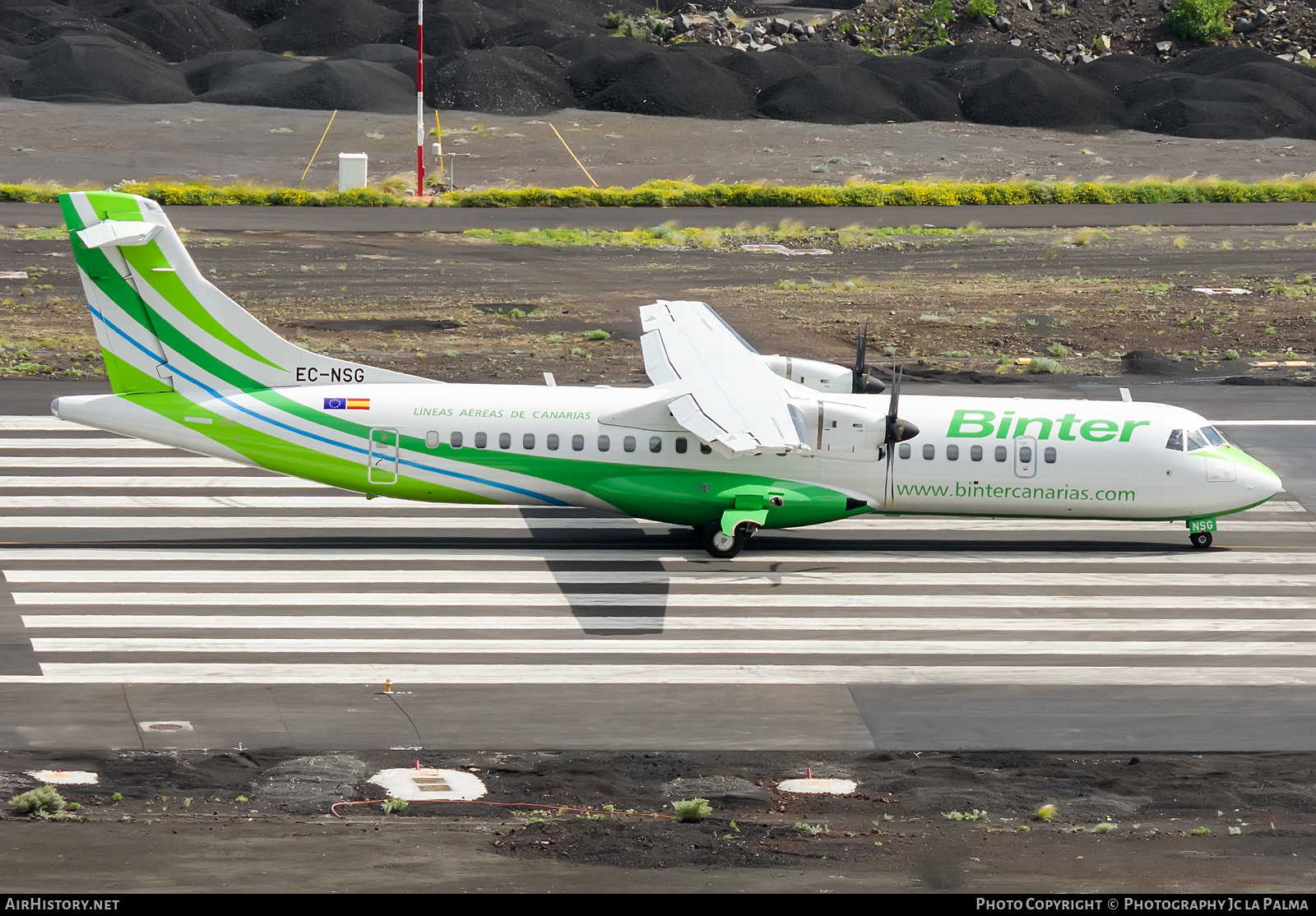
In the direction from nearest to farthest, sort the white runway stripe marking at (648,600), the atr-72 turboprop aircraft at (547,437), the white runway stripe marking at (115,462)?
the white runway stripe marking at (648,600) < the atr-72 turboprop aircraft at (547,437) < the white runway stripe marking at (115,462)

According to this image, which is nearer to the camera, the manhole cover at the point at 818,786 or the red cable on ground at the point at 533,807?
the red cable on ground at the point at 533,807

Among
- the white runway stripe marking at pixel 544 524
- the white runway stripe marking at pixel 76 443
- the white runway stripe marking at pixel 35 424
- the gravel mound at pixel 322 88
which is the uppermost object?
the gravel mound at pixel 322 88

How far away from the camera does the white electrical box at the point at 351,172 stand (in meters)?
69.4

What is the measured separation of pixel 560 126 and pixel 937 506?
58.9 meters

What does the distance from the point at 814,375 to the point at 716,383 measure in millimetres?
3326

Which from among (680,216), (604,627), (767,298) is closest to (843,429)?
(604,627)

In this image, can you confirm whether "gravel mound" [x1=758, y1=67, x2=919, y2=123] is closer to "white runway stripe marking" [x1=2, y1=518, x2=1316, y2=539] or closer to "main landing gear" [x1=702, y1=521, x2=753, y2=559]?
"white runway stripe marking" [x1=2, y1=518, x2=1316, y2=539]

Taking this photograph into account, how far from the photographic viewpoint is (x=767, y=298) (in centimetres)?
5356

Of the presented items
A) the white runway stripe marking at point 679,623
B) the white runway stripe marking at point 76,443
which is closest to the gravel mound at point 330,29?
the white runway stripe marking at point 76,443

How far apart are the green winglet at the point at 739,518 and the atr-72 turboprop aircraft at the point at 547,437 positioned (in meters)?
0.03

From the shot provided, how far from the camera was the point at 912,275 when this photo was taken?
58.2 meters

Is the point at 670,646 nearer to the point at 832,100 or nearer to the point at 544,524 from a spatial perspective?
the point at 544,524

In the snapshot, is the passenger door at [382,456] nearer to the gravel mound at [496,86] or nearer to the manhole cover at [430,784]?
the manhole cover at [430,784]

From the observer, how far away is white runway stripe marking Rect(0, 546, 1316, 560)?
28984 mm
